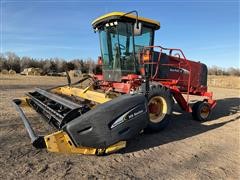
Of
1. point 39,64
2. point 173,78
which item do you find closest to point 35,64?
point 39,64

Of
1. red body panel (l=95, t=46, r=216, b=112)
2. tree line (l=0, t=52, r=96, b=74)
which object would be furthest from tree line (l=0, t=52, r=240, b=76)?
red body panel (l=95, t=46, r=216, b=112)

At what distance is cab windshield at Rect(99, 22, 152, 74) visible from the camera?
679cm

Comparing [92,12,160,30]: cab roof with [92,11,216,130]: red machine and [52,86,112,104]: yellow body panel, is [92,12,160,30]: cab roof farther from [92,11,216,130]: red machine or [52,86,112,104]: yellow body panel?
[52,86,112,104]: yellow body panel

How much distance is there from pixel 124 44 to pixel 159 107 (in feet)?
6.58

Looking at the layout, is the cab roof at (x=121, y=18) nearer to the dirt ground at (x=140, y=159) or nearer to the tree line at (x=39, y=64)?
the dirt ground at (x=140, y=159)

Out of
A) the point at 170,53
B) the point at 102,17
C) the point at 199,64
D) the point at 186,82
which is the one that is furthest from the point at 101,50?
the point at 199,64

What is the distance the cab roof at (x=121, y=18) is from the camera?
6.45 metres

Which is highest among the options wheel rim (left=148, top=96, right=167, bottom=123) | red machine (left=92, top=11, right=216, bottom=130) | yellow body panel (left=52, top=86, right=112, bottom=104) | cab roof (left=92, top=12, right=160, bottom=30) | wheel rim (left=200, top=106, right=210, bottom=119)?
cab roof (left=92, top=12, right=160, bottom=30)

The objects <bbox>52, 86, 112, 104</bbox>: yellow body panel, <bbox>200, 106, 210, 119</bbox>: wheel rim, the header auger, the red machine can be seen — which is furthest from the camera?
<bbox>200, 106, 210, 119</bbox>: wheel rim

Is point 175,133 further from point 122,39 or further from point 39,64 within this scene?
point 39,64

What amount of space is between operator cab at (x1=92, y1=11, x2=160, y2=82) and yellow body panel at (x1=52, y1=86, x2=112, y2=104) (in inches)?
43.0

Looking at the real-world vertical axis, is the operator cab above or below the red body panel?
above

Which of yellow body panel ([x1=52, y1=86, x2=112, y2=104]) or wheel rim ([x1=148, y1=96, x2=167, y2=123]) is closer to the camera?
yellow body panel ([x1=52, y1=86, x2=112, y2=104])

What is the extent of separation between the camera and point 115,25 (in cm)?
675
